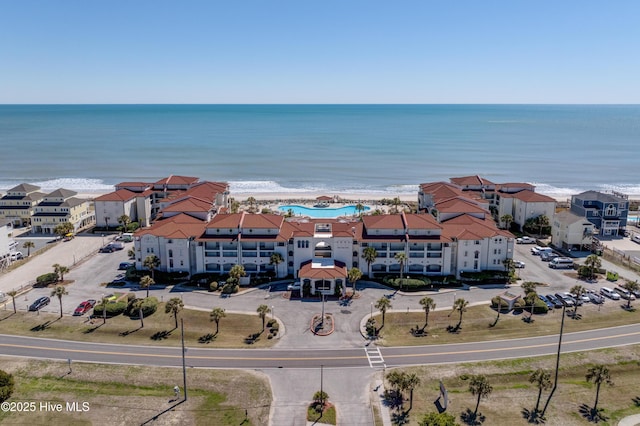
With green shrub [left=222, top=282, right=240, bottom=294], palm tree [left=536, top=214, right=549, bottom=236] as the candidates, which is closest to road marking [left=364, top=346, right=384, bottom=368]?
green shrub [left=222, top=282, right=240, bottom=294]

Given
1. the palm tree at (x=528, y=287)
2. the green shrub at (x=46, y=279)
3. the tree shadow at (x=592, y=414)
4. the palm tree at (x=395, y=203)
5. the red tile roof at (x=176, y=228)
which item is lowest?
the tree shadow at (x=592, y=414)

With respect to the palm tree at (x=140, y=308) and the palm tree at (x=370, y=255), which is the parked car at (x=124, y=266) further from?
the palm tree at (x=370, y=255)

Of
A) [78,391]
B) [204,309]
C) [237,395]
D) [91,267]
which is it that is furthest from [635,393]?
[91,267]

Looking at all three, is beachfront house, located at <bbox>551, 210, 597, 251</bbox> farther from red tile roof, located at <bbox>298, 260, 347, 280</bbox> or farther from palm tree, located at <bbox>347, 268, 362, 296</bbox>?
red tile roof, located at <bbox>298, 260, 347, 280</bbox>

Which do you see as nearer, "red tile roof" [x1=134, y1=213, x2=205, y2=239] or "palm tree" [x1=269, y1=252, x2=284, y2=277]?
"palm tree" [x1=269, y1=252, x2=284, y2=277]

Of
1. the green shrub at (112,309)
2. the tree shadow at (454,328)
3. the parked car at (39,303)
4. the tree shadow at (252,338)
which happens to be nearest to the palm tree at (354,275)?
the tree shadow at (454,328)

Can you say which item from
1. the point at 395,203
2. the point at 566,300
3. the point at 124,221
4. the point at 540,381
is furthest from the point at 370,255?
the point at 124,221
